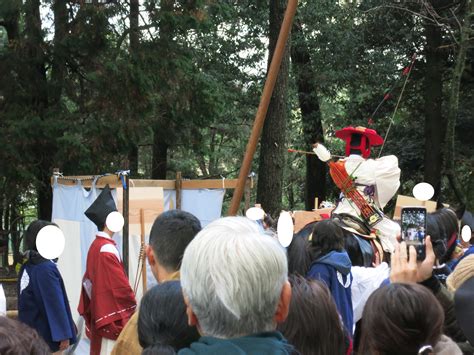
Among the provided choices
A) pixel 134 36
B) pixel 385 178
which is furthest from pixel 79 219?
pixel 134 36

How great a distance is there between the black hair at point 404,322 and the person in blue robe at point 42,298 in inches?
150

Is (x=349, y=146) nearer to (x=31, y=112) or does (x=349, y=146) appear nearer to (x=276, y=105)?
(x=276, y=105)

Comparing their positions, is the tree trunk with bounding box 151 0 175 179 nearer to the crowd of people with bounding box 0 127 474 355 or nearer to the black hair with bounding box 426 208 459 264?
the crowd of people with bounding box 0 127 474 355

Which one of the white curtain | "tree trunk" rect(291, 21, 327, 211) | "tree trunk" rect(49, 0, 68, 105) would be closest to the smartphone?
the white curtain

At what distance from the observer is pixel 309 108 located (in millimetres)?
18562

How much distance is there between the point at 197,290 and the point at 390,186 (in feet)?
20.8

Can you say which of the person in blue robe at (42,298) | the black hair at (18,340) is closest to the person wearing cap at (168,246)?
the black hair at (18,340)

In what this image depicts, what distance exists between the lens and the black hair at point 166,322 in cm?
246

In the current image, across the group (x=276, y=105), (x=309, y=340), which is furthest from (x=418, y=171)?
(x=309, y=340)

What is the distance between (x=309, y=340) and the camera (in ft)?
8.75

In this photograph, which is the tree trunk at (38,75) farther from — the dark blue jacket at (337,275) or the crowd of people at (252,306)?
the crowd of people at (252,306)

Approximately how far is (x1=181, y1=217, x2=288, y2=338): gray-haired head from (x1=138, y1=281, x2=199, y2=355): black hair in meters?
0.57

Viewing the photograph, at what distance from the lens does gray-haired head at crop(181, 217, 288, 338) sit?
6.04ft

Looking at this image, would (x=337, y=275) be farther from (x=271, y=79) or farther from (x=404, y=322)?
(x=404, y=322)
